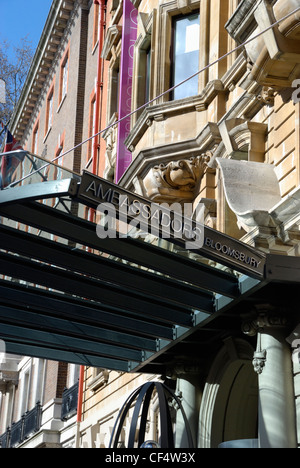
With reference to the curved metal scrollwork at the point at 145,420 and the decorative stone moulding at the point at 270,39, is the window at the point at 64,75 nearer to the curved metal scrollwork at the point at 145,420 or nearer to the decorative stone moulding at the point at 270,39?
the decorative stone moulding at the point at 270,39

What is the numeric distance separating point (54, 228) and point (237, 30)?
4.49 meters

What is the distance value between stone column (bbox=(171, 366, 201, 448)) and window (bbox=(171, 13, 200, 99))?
18.8ft

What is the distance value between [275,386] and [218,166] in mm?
4106

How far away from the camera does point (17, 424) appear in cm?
3516

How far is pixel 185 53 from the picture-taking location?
725 inches

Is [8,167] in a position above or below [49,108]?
below

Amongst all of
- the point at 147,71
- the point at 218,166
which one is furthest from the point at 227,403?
the point at 147,71

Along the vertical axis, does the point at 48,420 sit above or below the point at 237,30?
below

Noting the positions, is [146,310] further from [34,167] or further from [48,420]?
[48,420]

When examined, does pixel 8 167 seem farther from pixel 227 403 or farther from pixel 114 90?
pixel 114 90

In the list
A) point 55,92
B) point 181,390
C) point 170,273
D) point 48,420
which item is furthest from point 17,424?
point 170,273

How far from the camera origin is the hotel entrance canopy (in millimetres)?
11125

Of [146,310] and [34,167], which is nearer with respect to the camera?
[34,167]

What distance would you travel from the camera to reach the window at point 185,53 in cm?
1791
